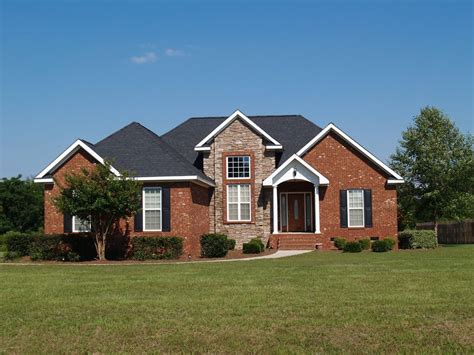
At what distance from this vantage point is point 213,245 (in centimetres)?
2572

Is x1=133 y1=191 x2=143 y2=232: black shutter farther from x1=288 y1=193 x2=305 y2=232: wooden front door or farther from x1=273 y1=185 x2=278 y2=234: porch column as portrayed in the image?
x1=288 y1=193 x2=305 y2=232: wooden front door

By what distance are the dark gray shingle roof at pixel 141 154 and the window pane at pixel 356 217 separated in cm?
761

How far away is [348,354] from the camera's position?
8508 mm

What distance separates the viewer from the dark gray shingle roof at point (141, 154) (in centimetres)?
2739

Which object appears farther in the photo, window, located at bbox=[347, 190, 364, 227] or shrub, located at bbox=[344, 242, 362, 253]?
window, located at bbox=[347, 190, 364, 227]

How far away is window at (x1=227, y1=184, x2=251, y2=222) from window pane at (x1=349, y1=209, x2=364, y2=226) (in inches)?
207

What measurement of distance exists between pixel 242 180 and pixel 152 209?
600 cm

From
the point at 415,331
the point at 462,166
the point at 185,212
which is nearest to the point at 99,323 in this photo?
the point at 415,331

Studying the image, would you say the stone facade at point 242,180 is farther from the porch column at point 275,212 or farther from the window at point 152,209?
the window at point 152,209

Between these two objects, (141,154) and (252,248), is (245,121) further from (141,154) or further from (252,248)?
(252,248)

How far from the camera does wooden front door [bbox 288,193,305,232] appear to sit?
109 feet

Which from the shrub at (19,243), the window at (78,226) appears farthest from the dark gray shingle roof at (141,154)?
the shrub at (19,243)

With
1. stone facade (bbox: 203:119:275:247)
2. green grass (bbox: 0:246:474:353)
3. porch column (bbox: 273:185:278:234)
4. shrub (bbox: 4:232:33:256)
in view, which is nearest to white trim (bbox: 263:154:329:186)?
porch column (bbox: 273:185:278:234)

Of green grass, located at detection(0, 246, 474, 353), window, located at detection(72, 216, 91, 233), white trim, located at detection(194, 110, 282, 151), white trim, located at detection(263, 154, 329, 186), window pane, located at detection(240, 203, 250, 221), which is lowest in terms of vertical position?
green grass, located at detection(0, 246, 474, 353)
